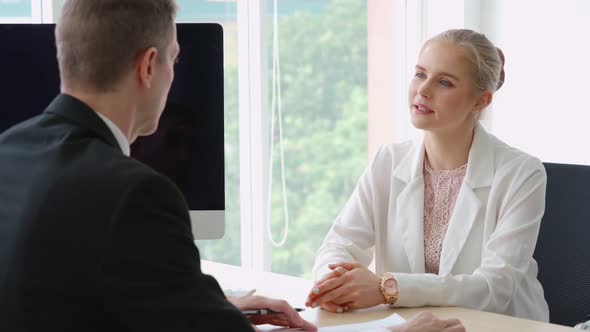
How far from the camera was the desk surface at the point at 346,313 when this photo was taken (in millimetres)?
1873

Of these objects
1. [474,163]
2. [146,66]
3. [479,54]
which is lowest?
[474,163]

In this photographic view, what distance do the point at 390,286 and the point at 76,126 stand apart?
38.5 inches

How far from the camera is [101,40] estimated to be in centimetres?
134

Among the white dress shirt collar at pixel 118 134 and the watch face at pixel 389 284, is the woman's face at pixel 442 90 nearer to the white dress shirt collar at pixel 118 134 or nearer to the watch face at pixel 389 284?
the watch face at pixel 389 284

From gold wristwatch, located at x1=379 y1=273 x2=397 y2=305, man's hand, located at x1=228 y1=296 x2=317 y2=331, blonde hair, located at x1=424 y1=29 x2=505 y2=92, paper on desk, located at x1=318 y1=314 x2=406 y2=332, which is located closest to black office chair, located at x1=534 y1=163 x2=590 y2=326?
blonde hair, located at x1=424 y1=29 x2=505 y2=92

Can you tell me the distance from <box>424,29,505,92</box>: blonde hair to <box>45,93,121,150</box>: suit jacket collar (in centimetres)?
135

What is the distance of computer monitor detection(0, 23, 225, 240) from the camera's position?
1988 mm

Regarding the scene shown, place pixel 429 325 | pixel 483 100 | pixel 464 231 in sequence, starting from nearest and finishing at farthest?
pixel 429 325 → pixel 464 231 → pixel 483 100

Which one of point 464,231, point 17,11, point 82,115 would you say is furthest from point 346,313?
point 17,11

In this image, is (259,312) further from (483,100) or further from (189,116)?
(483,100)

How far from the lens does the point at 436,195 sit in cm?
248

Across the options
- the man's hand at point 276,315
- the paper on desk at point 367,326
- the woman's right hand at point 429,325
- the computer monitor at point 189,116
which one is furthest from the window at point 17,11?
the woman's right hand at point 429,325

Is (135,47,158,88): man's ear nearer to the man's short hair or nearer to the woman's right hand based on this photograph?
the man's short hair

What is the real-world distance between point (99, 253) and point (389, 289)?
1034mm
